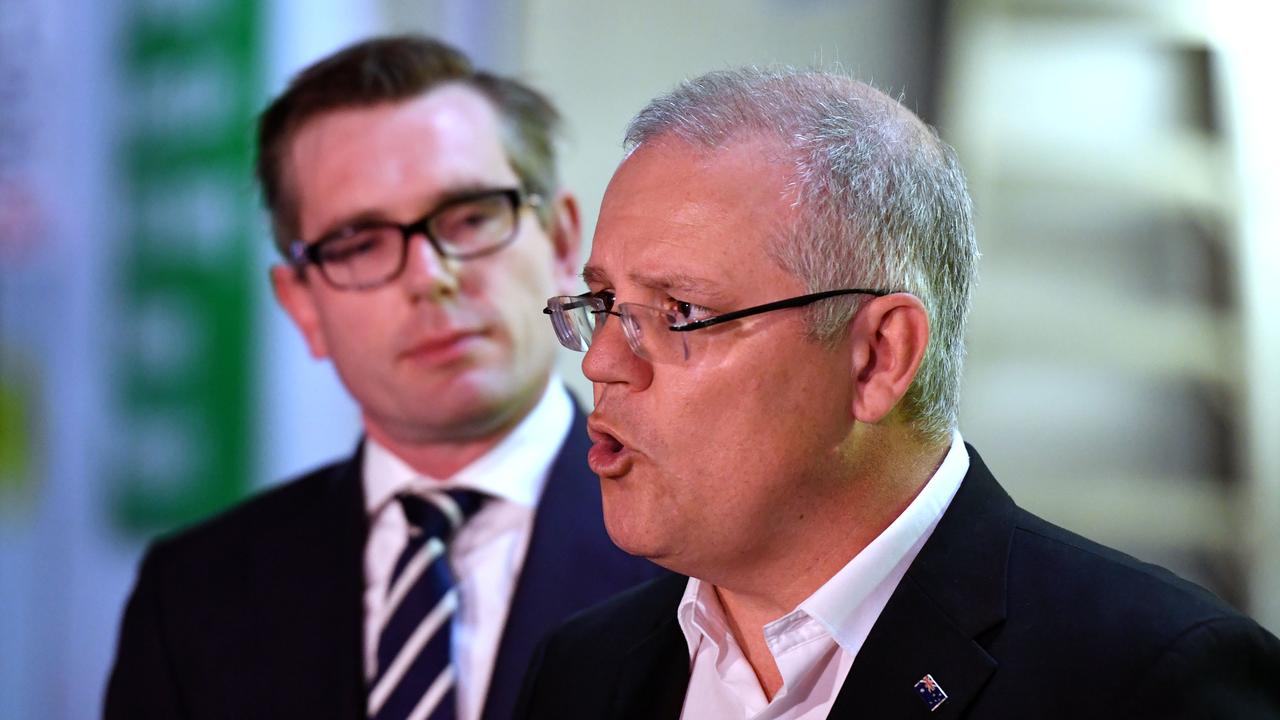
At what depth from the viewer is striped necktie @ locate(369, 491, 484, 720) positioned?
2.01m

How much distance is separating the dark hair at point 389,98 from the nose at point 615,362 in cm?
88

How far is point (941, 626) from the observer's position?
1.37m

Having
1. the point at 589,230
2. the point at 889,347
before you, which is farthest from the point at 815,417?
the point at 589,230

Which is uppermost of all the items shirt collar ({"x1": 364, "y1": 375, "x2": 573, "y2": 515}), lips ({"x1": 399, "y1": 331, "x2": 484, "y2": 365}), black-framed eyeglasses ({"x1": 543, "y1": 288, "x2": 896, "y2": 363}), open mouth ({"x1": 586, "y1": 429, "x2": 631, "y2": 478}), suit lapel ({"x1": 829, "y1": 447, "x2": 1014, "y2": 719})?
black-framed eyeglasses ({"x1": 543, "y1": 288, "x2": 896, "y2": 363})

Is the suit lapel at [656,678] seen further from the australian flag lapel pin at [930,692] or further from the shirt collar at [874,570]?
the australian flag lapel pin at [930,692]

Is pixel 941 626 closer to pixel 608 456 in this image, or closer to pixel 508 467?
pixel 608 456

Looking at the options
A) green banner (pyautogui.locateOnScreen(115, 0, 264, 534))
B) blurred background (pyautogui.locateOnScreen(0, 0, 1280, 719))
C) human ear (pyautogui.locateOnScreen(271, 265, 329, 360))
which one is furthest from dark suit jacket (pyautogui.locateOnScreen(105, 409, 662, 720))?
green banner (pyautogui.locateOnScreen(115, 0, 264, 534))

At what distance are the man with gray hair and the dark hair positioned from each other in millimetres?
882

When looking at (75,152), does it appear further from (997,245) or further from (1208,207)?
(1208,207)

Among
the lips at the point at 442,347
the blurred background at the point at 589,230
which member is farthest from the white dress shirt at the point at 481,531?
the blurred background at the point at 589,230

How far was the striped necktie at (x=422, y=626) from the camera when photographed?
6.61 ft

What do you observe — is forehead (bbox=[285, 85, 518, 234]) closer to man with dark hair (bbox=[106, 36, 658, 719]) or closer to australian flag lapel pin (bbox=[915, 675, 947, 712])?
man with dark hair (bbox=[106, 36, 658, 719])

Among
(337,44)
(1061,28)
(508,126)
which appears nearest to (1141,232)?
(1061,28)

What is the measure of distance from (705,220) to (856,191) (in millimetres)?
163
